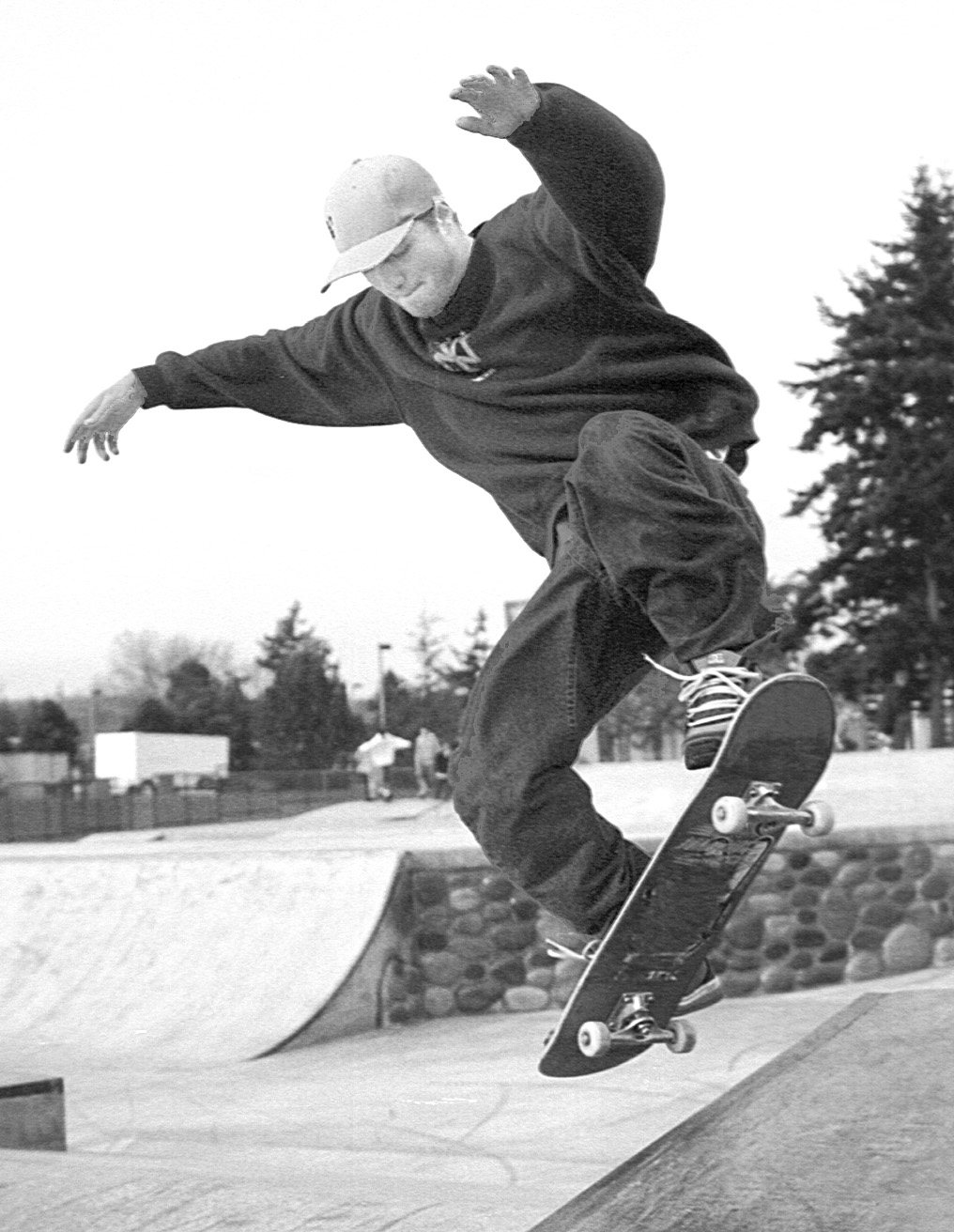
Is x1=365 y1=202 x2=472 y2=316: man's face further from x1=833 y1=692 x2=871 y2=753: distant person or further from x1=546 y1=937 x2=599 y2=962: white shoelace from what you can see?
x1=833 y1=692 x2=871 y2=753: distant person

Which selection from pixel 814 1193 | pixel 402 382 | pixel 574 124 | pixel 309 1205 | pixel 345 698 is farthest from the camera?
pixel 345 698

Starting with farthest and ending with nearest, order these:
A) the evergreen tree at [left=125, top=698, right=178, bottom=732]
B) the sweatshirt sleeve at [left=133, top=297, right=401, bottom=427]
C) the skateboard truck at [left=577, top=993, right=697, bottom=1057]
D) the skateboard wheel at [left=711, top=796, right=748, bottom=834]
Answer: the evergreen tree at [left=125, top=698, right=178, bottom=732], the sweatshirt sleeve at [left=133, top=297, right=401, bottom=427], the skateboard truck at [left=577, top=993, right=697, bottom=1057], the skateboard wheel at [left=711, top=796, right=748, bottom=834]

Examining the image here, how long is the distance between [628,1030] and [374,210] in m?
1.68

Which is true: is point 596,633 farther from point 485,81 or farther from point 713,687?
point 485,81

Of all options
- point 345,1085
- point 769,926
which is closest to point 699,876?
point 345,1085

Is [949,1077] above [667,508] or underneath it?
underneath

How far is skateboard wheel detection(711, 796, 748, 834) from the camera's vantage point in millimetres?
2664

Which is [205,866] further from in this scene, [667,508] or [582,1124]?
[667,508]

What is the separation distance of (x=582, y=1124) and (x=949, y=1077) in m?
3.22

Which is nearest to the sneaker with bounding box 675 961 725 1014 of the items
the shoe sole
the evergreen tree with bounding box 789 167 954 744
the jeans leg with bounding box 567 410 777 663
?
the shoe sole

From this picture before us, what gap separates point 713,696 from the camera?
8.97ft

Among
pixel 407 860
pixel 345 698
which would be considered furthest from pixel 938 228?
pixel 407 860

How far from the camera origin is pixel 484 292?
9.68ft

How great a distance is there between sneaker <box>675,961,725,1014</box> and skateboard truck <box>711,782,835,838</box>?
493 millimetres
